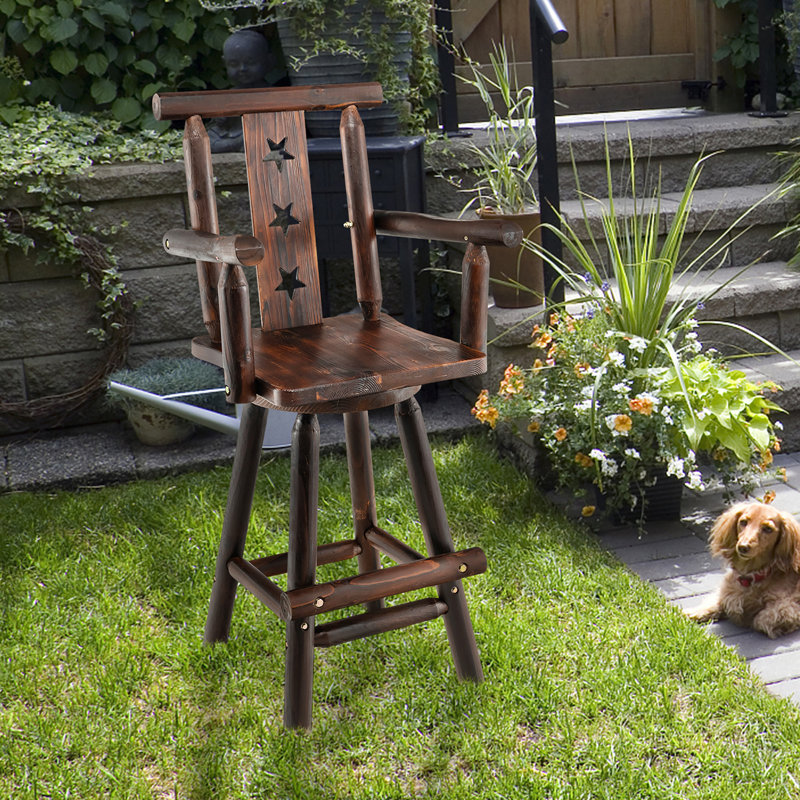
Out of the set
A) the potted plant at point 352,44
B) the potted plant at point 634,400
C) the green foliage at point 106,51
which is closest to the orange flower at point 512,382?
the potted plant at point 634,400

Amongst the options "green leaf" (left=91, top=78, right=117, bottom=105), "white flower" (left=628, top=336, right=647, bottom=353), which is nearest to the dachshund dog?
"white flower" (left=628, top=336, right=647, bottom=353)

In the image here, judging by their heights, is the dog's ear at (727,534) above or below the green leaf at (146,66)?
below

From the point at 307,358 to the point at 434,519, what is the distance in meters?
0.41

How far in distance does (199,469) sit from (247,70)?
1.41 meters

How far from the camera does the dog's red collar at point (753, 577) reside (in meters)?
2.32

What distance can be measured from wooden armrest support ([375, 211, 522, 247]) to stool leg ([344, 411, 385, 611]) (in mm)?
391

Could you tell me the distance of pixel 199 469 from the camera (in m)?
3.28

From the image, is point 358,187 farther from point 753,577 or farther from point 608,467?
point 753,577

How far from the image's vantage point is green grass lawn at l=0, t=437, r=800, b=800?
1.86 meters

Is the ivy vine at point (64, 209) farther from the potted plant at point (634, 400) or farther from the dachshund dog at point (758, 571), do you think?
the dachshund dog at point (758, 571)

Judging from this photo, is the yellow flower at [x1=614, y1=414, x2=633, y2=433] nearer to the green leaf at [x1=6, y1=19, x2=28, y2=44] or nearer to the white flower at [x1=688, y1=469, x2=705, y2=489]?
the white flower at [x1=688, y1=469, x2=705, y2=489]

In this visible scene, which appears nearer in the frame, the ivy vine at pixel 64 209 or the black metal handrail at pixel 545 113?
the black metal handrail at pixel 545 113

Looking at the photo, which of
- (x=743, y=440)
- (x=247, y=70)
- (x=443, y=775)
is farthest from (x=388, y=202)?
(x=443, y=775)

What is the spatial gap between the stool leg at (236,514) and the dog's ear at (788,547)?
3.78ft
